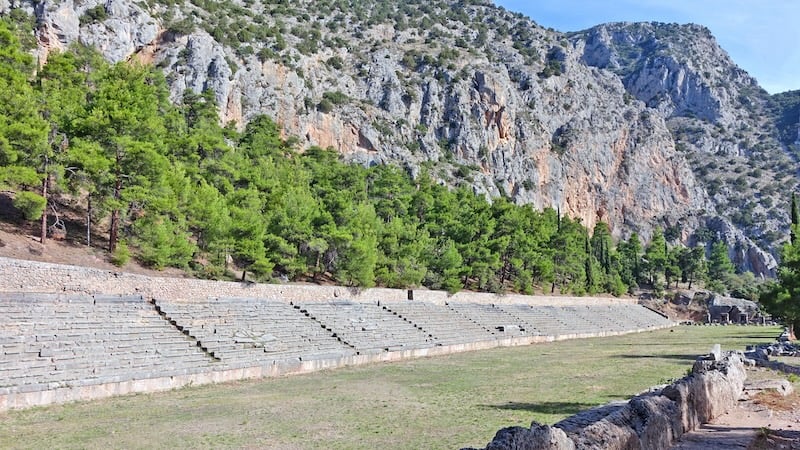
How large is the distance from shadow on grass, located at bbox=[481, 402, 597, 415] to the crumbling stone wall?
2.67 metres

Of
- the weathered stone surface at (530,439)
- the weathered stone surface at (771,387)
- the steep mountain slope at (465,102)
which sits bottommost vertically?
the weathered stone surface at (771,387)

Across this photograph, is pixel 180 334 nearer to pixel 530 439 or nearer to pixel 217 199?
pixel 217 199

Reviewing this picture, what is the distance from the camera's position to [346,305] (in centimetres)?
3231

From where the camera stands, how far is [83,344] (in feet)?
56.6

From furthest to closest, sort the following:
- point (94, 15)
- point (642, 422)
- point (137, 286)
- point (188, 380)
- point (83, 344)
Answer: point (94, 15) < point (137, 286) < point (188, 380) < point (83, 344) < point (642, 422)

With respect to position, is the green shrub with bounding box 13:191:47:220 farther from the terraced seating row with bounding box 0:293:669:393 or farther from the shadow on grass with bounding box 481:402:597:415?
the shadow on grass with bounding box 481:402:597:415

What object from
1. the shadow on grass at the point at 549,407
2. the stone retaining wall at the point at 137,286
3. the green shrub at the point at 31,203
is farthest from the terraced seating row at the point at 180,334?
the shadow on grass at the point at 549,407

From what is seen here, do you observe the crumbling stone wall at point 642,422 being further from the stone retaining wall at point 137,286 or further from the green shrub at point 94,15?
the green shrub at point 94,15

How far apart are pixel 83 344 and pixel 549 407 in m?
13.3

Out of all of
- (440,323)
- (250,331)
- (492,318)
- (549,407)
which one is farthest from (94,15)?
(549,407)

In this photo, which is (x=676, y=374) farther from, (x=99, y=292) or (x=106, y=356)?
(x=99, y=292)

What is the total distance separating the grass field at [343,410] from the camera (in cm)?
1084

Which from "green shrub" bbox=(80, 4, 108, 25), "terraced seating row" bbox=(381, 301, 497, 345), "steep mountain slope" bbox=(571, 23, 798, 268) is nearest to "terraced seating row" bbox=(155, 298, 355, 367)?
"terraced seating row" bbox=(381, 301, 497, 345)

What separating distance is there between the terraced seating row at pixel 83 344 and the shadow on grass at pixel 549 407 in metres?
10.1
